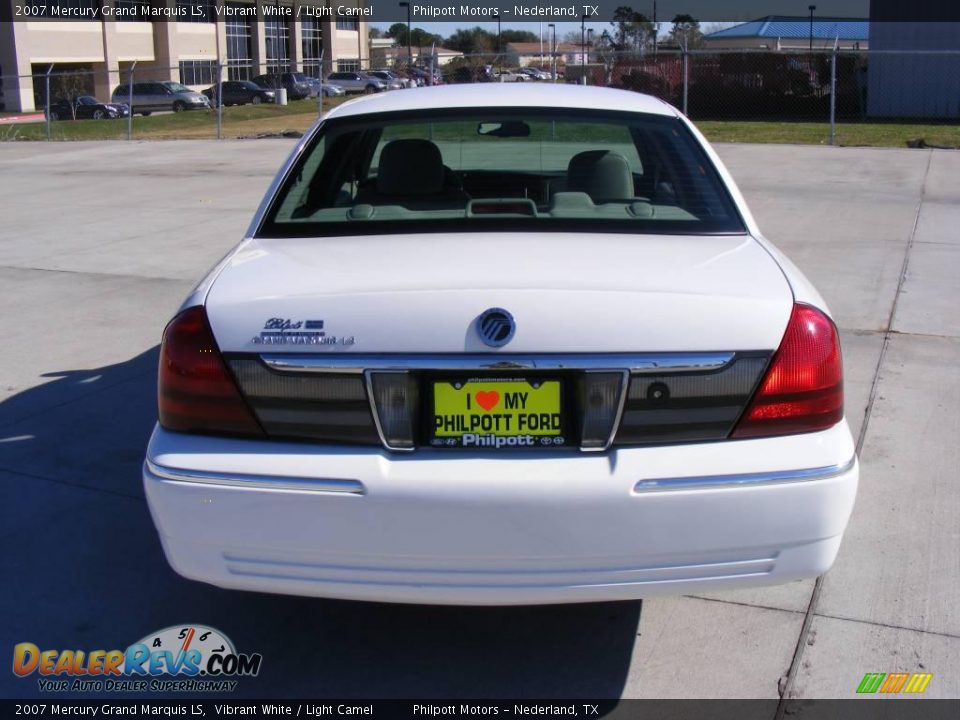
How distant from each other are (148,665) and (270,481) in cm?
96

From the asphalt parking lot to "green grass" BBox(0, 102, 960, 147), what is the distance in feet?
47.1

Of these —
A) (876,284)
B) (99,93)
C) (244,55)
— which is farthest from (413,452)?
(244,55)

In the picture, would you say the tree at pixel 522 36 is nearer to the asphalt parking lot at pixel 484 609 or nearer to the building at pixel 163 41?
the building at pixel 163 41

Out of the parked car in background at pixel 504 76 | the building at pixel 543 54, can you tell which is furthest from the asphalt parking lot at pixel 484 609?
the parked car in background at pixel 504 76

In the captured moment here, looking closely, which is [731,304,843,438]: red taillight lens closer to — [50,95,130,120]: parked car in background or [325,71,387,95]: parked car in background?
[50,95,130,120]: parked car in background

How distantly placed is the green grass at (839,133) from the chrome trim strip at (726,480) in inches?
730

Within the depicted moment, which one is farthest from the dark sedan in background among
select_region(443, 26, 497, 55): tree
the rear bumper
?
the rear bumper

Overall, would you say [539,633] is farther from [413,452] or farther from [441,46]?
[441,46]

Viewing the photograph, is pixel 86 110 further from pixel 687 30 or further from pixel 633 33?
pixel 687 30

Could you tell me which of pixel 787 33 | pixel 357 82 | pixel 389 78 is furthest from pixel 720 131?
pixel 787 33

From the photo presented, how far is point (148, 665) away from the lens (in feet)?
10.8

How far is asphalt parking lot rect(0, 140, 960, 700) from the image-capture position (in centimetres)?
320

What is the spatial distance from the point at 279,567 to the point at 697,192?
205 cm

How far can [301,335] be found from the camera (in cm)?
274
